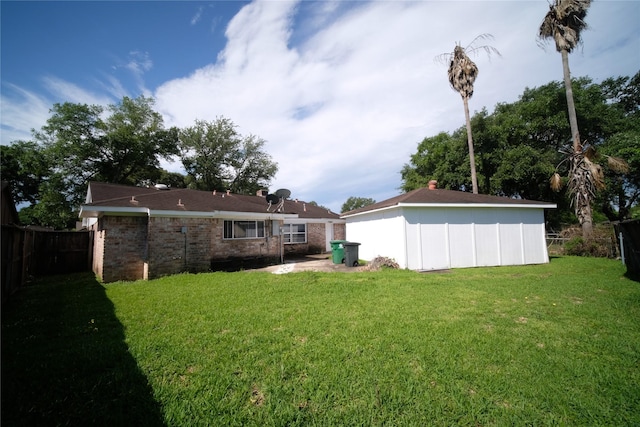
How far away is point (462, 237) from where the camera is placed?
1118 centimetres

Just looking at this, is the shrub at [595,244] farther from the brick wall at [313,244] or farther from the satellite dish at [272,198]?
the satellite dish at [272,198]

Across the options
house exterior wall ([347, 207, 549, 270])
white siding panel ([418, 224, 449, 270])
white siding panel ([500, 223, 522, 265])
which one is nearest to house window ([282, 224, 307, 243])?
house exterior wall ([347, 207, 549, 270])

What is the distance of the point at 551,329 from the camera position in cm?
436

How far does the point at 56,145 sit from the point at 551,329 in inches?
1358

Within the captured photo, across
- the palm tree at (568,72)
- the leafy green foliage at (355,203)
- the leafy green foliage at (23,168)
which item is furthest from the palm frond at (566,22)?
the leafy green foliage at (355,203)

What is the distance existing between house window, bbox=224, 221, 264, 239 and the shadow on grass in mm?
7222

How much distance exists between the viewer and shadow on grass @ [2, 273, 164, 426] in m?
2.52

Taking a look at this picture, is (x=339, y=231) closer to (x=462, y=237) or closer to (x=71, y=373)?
(x=462, y=237)

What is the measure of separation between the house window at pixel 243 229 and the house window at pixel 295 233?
4387 mm

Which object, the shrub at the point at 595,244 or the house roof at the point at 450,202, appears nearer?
the house roof at the point at 450,202

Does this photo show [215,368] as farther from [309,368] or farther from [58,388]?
[58,388]

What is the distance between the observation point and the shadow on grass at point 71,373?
2518 millimetres

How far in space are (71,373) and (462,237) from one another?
1248cm

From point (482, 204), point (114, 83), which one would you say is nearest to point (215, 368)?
point (482, 204)
